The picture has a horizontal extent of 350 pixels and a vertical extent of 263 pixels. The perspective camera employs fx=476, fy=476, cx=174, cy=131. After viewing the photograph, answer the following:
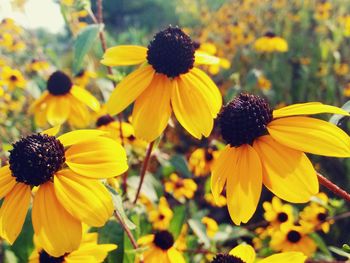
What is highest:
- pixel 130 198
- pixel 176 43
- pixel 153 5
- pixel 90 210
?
pixel 176 43

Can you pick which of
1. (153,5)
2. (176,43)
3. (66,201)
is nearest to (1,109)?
(176,43)

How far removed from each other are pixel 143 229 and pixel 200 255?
0.94ft

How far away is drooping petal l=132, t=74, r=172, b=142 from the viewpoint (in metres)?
0.90

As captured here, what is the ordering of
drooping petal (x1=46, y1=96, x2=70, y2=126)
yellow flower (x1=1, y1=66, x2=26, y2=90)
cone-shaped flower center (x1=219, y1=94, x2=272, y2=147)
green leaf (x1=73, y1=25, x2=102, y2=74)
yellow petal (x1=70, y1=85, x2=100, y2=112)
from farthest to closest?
yellow flower (x1=1, y1=66, x2=26, y2=90) < drooping petal (x1=46, y1=96, x2=70, y2=126) < yellow petal (x1=70, y1=85, x2=100, y2=112) < green leaf (x1=73, y1=25, x2=102, y2=74) < cone-shaped flower center (x1=219, y1=94, x2=272, y2=147)

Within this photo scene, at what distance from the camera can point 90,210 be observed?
0.72 metres

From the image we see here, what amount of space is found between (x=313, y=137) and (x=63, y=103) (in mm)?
1213

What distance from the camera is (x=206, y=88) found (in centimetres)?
99

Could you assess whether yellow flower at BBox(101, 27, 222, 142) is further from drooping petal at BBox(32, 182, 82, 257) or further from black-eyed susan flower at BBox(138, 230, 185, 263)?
black-eyed susan flower at BBox(138, 230, 185, 263)

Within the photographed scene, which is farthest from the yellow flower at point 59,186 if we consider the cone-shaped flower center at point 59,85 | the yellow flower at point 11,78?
the yellow flower at point 11,78

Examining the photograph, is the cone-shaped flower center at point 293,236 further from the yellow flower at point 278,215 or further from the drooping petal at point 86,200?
the drooping petal at point 86,200

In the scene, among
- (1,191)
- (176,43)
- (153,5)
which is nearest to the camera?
(1,191)

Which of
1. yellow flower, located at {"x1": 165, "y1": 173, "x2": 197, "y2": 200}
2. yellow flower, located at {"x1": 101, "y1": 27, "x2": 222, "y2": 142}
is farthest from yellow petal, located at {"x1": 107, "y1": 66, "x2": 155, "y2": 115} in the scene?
yellow flower, located at {"x1": 165, "y1": 173, "x2": 197, "y2": 200}

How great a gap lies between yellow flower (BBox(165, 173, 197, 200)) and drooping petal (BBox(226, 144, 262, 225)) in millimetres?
1139

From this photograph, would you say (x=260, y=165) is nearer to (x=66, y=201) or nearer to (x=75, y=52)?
(x=66, y=201)
